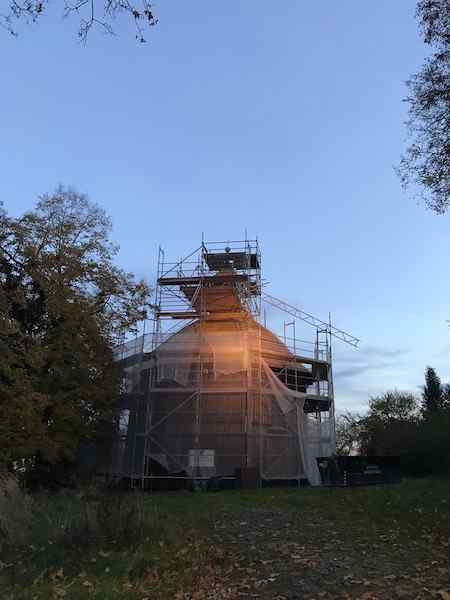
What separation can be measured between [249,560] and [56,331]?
1808 centimetres

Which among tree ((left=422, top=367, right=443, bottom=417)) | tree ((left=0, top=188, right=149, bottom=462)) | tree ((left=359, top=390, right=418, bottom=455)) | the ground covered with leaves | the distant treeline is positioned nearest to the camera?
the ground covered with leaves

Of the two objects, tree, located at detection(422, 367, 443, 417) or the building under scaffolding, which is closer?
the building under scaffolding

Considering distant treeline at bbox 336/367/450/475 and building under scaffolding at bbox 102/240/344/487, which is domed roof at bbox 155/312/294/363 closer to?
building under scaffolding at bbox 102/240/344/487

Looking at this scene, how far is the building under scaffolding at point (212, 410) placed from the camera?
27.6 m

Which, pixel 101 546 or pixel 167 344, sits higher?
pixel 167 344

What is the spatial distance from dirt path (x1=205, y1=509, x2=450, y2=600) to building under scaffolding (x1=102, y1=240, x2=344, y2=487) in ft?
47.9

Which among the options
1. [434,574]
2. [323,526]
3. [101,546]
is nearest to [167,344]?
[323,526]

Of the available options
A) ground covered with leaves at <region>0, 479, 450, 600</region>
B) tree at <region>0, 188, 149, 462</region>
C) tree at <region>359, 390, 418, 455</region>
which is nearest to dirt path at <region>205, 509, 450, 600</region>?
ground covered with leaves at <region>0, 479, 450, 600</region>

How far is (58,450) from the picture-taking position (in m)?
24.8

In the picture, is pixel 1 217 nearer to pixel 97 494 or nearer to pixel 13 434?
pixel 13 434

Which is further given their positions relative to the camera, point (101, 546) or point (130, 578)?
point (101, 546)

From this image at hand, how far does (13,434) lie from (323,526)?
44.2 feet

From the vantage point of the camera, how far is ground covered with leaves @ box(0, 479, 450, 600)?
7.70 meters

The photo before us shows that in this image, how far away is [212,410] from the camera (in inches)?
1129
